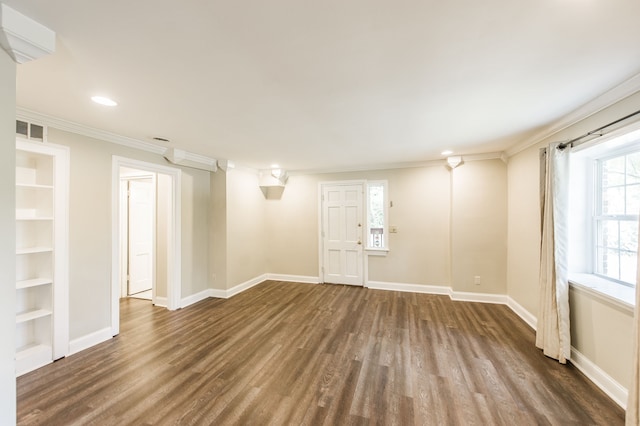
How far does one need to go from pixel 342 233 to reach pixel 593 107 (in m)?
3.91

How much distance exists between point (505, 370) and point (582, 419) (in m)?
0.58

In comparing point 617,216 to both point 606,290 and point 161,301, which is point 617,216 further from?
point 161,301

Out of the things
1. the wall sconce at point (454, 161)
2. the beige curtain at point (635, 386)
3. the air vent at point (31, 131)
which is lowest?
the beige curtain at point (635, 386)

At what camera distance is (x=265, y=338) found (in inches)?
119

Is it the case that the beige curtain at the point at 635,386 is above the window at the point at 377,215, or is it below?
below

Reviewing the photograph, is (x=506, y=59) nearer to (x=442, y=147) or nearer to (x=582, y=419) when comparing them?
(x=442, y=147)

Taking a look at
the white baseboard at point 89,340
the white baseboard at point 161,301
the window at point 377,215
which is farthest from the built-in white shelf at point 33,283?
the window at point 377,215

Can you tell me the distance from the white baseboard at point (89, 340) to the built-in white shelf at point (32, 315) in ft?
1.40

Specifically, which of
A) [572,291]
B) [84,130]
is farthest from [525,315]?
[84,130]

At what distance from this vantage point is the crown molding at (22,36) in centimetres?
116

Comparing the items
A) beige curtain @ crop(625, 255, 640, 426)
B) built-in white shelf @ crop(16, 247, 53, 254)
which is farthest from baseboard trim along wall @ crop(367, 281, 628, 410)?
built-in white shelf @ crop(16, 247, 53, 254)

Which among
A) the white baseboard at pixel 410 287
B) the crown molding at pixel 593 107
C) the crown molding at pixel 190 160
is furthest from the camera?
the white baseboard at pixel 410 287

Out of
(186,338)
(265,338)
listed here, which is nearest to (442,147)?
(265,338)

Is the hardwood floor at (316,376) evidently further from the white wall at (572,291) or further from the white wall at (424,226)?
the white wall at (424,226)
